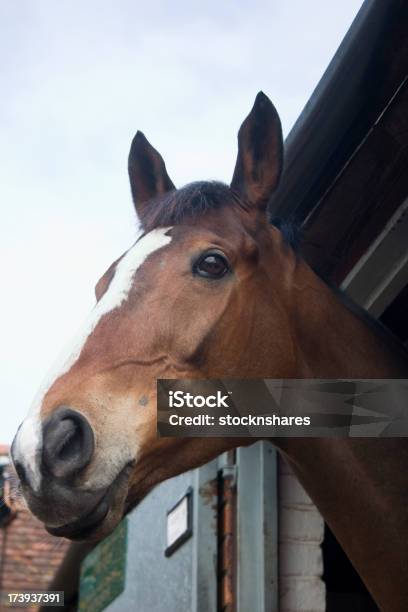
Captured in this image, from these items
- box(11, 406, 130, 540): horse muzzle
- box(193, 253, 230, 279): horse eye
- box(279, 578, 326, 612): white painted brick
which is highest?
box(193, 253, 230, 279): horse eye

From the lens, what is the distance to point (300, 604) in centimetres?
337

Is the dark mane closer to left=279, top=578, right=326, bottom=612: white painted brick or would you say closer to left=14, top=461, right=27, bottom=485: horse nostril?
left=14, top=461, right=27, bottom=485: horse nostril

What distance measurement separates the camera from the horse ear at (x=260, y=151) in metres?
2.74

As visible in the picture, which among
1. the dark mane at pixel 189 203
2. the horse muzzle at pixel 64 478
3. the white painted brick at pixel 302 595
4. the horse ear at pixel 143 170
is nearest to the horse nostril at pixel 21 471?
the horse muzzle at pixel 64 478

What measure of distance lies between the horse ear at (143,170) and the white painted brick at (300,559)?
1.31 m

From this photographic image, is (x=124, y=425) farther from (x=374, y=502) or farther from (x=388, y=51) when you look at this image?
(x=388, y=51)

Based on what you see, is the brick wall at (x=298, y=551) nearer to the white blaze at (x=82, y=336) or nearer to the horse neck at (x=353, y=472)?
the horse neck at (x=353, y=472)

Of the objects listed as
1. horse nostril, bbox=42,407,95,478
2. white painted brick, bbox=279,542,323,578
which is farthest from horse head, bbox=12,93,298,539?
white painted brick, bbox=279,542,323,578

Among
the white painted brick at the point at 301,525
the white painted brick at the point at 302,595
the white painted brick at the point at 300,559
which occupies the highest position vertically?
the white painted brick at the point at 301,525

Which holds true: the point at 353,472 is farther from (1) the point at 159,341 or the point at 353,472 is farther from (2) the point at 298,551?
(2) the point at 298,551

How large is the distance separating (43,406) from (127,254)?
58cm

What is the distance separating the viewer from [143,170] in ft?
10.1

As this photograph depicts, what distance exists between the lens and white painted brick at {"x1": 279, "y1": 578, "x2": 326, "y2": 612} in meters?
3.35

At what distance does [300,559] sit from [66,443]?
65.4 inches
